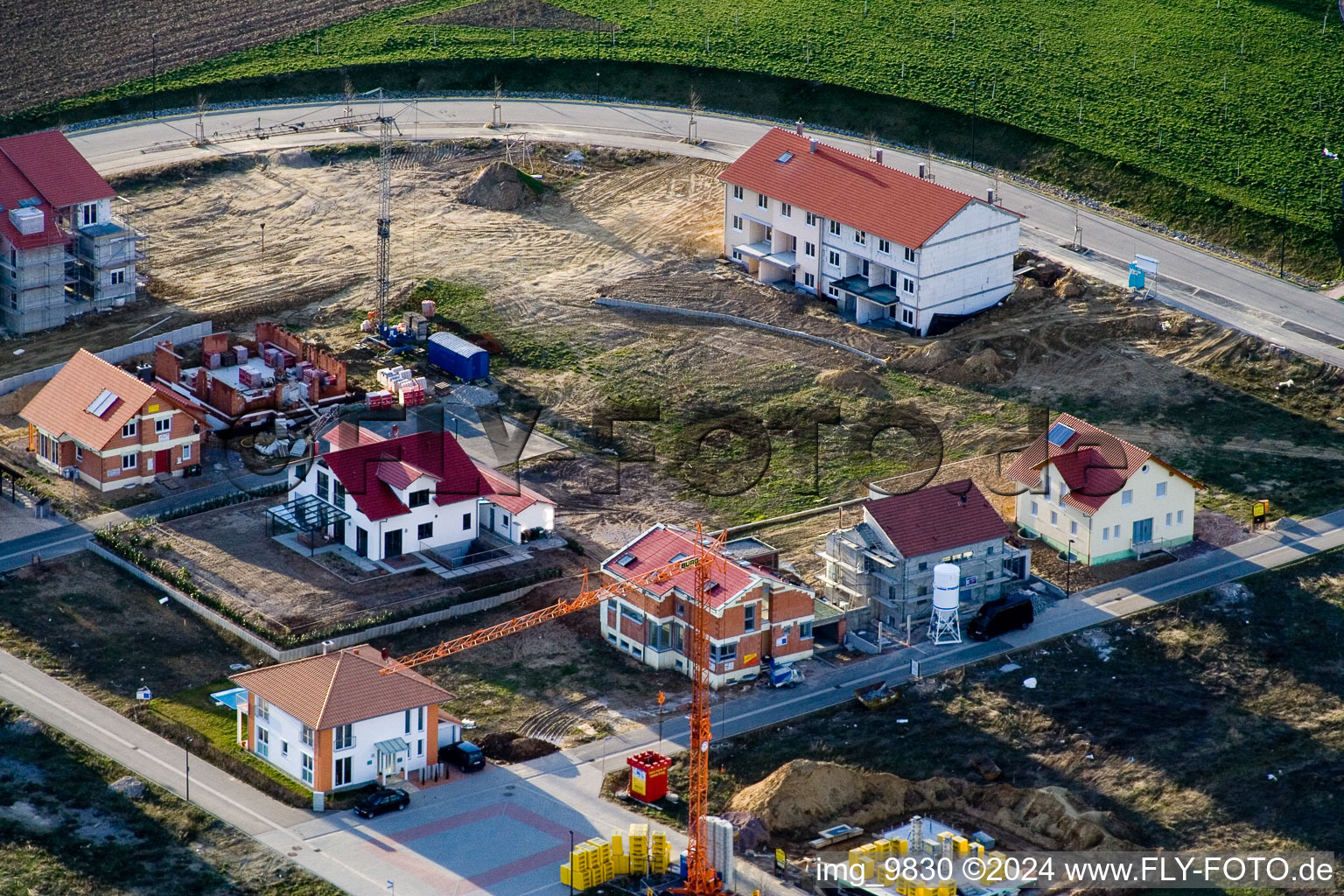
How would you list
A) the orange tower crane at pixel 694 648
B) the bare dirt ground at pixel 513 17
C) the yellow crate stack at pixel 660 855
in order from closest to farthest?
1. the orange tower crane at pixel 694 648
2. the yellow crate stack at pixel 660 855
3. the bare dirt ground at pixel 513 17

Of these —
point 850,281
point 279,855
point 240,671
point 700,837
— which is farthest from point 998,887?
point 850,281

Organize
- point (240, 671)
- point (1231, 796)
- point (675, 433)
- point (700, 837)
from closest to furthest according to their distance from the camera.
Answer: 1. point (700, 837)
2. point (1231, 796)
3. point (240, 671)
4. point (675, 433)

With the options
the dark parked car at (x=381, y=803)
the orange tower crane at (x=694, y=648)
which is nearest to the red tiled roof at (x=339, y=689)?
the orange tower crane at (x=694, y=648)

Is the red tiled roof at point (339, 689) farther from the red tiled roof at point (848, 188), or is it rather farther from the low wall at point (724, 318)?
the red tiled roof at point (848, 188)

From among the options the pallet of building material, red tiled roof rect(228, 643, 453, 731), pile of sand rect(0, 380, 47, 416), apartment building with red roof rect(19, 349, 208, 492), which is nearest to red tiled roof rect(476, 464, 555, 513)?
the pallet of building material

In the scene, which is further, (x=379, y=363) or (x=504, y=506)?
(x=379, y=363)

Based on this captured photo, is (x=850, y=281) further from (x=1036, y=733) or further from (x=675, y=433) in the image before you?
(x=1036, y=733)

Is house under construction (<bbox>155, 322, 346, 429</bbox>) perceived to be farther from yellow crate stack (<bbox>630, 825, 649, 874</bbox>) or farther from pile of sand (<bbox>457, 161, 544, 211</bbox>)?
yellow crate stack (<bbox>630, 825, 649, 874</bbox>)

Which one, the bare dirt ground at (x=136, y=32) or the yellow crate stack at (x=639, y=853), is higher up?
the bare dirt ground at (x=136, y=32)
